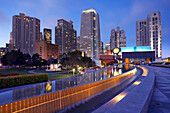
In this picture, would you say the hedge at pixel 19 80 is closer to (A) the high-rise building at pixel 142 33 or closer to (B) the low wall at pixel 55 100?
(B) the low wall at pixel 55 100

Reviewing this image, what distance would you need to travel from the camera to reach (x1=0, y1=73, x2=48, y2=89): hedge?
440 inches

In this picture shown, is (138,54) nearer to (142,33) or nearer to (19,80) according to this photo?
(142,33)

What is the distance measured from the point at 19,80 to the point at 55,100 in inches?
311

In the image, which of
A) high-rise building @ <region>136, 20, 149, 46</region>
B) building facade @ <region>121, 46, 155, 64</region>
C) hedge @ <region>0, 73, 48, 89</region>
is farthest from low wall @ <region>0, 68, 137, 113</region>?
high-rise building @ <region>136, 20, 149, 46</region>

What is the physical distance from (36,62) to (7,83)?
140 feet

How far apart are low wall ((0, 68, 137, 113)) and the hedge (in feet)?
24.7

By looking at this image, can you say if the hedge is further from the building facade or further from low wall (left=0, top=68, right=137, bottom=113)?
the building facade

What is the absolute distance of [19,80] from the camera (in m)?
12.5

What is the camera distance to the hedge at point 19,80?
11.2 meters

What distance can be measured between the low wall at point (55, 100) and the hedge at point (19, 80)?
753 cm

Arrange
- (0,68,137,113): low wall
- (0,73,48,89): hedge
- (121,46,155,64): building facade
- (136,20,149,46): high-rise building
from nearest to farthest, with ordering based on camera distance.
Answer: (0,68,137,113): low wall, (0,73,48,89): hedge, (121,46,155,64): building facade, (136,20,149,46): high-rise building

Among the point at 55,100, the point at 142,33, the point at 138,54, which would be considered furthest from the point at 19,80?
the point at 142,33

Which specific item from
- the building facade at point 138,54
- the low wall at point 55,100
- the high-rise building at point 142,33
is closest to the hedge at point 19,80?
the low wall at point 55,100

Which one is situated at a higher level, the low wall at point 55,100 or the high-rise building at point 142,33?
the high-rise building at point 142,33
